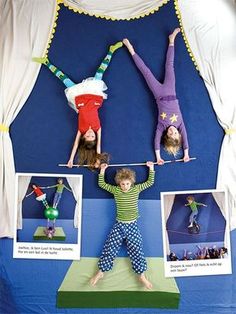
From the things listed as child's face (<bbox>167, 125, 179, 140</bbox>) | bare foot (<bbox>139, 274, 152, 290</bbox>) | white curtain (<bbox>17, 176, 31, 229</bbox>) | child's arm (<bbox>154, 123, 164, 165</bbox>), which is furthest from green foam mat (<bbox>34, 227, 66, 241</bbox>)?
child's face (<bbox>167, 125, 179, 140</bbox>)

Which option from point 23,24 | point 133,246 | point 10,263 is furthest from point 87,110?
point 10,263

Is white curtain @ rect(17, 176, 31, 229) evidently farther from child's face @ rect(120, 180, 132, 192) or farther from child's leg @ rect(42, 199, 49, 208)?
child's face @ rect(120, 180, 132, 192)

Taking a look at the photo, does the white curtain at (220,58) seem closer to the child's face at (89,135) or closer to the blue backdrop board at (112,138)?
the blue backdrop board at (112,138)

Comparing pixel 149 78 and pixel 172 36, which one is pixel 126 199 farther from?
pixel 172 36

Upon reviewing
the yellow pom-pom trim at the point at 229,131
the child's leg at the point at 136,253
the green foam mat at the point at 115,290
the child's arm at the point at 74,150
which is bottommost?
the green foam mat at the point at 115,290

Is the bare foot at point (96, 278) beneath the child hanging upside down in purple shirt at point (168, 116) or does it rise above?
beneath

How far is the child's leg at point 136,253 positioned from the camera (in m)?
1.99

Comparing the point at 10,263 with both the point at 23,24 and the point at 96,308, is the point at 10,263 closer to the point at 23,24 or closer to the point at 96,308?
the point at 96,308

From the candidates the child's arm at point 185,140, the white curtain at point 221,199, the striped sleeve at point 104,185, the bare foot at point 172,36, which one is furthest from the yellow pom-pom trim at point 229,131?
the striped sleeve at point 104,185

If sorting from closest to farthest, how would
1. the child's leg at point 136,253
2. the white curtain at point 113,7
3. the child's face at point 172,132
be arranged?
the child's leg at point 136,253 → the child's face at point 172,132 → the white curtain at point 113,7

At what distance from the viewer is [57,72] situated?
2.13 meters

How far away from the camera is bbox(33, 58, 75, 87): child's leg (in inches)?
83.4

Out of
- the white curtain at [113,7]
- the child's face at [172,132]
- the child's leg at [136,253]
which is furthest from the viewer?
the white curtain at [113,7]

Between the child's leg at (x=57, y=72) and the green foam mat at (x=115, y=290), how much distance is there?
0.99 metres
